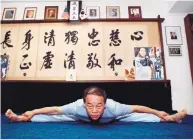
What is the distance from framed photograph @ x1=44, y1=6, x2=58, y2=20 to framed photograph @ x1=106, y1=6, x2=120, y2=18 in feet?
2.27

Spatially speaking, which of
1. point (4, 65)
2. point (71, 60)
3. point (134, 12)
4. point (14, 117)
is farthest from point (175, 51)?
point (4, 65)

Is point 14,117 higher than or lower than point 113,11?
lower

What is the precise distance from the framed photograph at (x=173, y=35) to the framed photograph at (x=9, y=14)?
206 centimetres

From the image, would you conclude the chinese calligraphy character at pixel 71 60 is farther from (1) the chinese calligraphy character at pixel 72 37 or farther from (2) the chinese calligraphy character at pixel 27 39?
(2) the chinese calligraphy character at pixel 27 39

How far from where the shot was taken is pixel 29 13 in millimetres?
2850

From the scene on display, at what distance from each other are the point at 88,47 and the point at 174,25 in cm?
118

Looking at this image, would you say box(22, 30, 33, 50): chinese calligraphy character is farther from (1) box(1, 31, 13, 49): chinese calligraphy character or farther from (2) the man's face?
(2) the man's face

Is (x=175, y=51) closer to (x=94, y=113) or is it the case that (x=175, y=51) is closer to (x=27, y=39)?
(x=94, y=113)

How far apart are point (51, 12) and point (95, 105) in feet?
5.74

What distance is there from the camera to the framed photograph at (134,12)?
279cm

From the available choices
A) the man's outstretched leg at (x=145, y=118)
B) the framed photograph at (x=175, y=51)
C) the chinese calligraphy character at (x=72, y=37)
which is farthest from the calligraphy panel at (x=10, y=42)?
the framed photograph at (x=175, y=51)

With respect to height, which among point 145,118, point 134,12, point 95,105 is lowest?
point 145,118

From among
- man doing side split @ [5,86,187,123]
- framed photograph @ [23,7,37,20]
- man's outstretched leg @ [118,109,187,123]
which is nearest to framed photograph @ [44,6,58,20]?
framed photograph @ [23,7,37,20]

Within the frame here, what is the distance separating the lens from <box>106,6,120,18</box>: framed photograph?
2.80 metres
